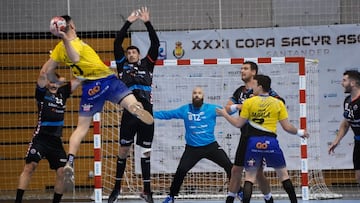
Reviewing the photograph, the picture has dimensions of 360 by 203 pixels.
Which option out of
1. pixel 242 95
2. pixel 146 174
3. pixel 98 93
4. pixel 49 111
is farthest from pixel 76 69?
pixel 242 95

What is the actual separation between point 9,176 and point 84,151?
5.74 feet

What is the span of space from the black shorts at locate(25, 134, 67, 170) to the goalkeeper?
1.65 meters

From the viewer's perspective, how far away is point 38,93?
12445 millimetres

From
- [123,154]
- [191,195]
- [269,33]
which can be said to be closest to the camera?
[123,154]

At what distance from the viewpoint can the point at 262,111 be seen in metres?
10.8

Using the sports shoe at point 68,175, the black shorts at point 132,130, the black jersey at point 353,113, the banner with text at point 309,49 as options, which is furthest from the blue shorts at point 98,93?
the banner with text at point 309,49

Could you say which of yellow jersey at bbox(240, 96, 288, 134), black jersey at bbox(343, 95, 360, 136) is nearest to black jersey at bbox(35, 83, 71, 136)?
yellow jersey at bbox(240, 96, 288, 134)

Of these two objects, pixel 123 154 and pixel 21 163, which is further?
pixel 21 163

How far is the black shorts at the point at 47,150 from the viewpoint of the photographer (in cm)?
1224

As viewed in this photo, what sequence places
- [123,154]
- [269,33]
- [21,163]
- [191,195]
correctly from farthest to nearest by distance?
[21,163] < [269,33] < [191,195] < [123,154]

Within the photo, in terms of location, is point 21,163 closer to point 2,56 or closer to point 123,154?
point 2,56

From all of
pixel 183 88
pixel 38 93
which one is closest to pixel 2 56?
pixel 183 88

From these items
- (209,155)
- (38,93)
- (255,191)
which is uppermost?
(38,93)

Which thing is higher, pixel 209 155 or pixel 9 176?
pixel 209 155
